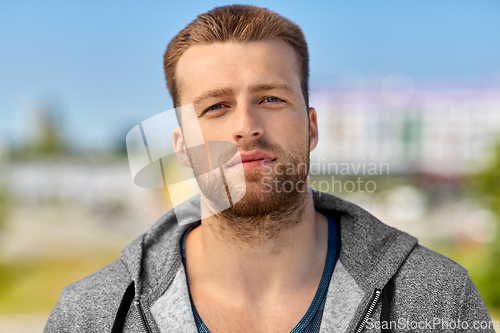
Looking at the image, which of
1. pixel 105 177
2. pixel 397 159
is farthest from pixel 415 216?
pixel 105 177

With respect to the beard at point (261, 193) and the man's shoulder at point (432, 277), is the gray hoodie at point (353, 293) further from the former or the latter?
the beard at point (261, 193)

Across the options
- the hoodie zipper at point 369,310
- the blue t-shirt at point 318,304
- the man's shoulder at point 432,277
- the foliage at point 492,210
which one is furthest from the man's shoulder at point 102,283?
the foliage at point 492,210

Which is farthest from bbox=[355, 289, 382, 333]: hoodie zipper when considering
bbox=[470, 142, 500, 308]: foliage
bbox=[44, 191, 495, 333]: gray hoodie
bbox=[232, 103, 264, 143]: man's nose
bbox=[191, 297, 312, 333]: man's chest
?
bbox=[470, 142, 500, 308]: foliage

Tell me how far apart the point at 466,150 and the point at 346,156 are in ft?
32.8

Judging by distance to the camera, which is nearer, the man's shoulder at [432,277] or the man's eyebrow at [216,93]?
the man's shoulder at [432,277]

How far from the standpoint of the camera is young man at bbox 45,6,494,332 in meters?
2.58

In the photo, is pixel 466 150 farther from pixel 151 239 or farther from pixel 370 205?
pixel 151 239

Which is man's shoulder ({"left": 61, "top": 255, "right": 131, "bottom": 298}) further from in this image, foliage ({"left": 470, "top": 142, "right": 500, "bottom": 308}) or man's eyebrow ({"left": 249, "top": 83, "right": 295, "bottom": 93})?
foliage ({"left": 470, "top": 142, "right": 500, "bottom": 308})

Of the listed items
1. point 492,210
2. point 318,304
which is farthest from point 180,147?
point 492,210

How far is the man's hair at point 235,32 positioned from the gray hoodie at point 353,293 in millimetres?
1127

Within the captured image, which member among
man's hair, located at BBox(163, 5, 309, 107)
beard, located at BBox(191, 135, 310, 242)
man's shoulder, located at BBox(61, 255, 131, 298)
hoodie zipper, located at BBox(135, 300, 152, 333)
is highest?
man's hair, located at BBox(163, 5, 309, 107)

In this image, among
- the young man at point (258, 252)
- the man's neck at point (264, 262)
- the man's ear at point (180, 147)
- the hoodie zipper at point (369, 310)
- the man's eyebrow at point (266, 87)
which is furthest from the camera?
the man's ear at point (180, 147)

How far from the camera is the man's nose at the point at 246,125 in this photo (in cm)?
261

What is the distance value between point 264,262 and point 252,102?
1099 mm
